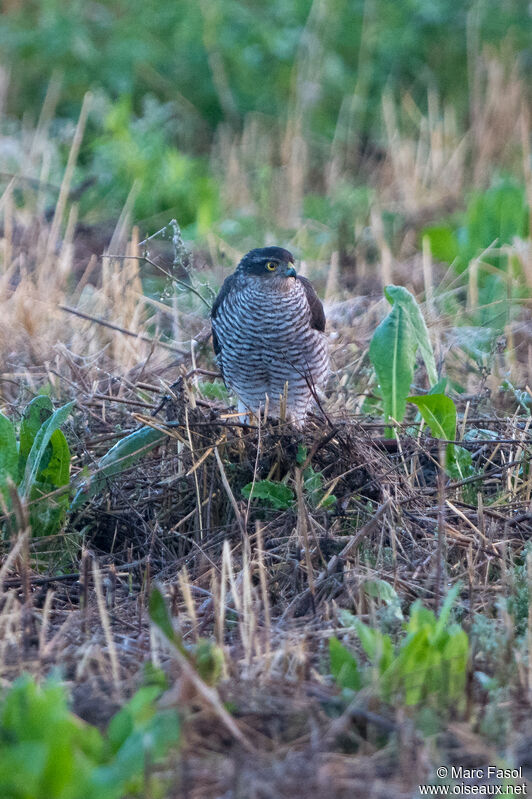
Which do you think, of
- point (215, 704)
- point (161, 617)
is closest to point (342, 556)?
point (161, 617)

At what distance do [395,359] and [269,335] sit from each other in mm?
625

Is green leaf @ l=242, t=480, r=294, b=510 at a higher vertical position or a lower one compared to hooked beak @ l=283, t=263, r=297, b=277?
lower

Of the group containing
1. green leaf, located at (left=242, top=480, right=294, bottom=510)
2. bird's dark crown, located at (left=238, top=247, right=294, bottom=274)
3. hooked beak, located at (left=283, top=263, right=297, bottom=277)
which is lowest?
green leaf, located at (left=242, top=480, right=294, bottom=510)

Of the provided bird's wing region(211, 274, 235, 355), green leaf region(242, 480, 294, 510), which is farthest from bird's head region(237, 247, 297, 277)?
green leaf region(242, 480, 294, 510)

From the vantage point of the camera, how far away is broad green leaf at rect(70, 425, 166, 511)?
3.84 meters

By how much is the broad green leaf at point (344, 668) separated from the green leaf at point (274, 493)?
121 centimetres

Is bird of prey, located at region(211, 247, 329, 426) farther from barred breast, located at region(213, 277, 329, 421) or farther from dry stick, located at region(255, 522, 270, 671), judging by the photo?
dry stick, located at region(255, 522, 270, 671)

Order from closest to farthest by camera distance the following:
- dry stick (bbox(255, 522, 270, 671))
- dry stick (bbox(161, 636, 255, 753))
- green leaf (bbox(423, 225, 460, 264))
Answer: dry stick (bbox(161, 636, 255, 753)), dry stick (bbox(255, 522, 270, 671)), green leaf (bbox(423, 225, 460, 264))

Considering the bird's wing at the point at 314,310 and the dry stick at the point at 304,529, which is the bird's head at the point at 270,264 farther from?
the dry stick at the point at 304,529

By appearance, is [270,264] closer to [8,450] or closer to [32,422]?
[32,422]

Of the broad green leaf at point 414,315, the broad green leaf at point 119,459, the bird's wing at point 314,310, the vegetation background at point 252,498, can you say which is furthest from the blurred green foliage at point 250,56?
the broad green leaf at point 119,459

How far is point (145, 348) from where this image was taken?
5703 millimetres

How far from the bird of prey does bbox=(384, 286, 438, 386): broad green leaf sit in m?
0.45

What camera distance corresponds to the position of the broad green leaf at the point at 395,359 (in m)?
4.58
